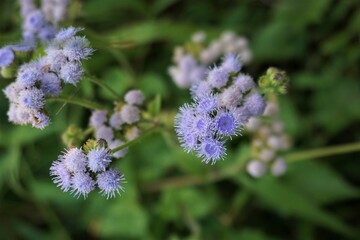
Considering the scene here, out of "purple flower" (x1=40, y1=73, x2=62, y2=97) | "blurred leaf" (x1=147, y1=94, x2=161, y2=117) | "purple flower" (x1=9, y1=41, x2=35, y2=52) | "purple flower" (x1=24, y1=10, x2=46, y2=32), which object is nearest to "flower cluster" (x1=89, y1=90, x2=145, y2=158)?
"blurred leaf" (x1=147, y1=94, x2=161, y2=117)

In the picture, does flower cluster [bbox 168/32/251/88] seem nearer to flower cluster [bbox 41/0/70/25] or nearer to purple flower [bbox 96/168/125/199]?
flower cluster [bbox 41/0/70/25]

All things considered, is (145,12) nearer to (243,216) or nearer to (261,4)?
(261,4)

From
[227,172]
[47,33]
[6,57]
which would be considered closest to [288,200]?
[227,172]

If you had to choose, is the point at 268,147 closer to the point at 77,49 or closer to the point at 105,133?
the point at 105,133

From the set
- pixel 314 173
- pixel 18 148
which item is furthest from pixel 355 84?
pixel 18 148

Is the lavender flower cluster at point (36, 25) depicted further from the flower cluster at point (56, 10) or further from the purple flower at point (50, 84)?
the purple flower at point (50, 84)
